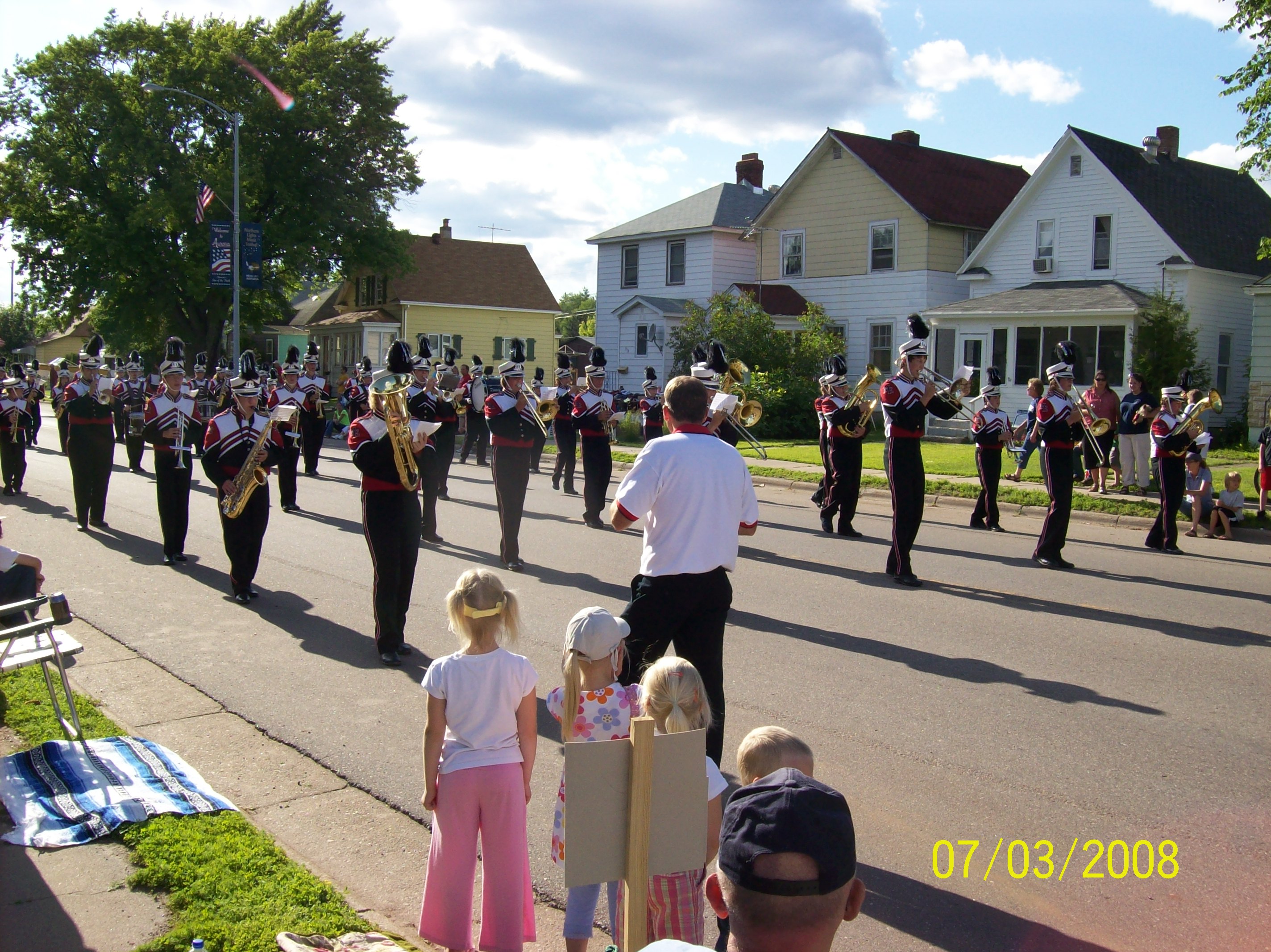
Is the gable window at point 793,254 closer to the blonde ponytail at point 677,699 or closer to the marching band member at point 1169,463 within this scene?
the marching band member at point 1169,463

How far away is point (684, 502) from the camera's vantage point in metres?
5.11

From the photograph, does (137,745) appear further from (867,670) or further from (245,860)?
(867,670)

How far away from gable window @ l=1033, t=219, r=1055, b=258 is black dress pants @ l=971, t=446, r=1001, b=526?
17.2 meters

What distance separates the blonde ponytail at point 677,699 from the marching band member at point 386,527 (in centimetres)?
425

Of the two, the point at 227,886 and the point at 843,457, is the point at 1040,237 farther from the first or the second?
the point at 227,886

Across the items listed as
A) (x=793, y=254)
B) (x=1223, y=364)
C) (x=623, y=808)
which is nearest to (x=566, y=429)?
(x=623, y=808)

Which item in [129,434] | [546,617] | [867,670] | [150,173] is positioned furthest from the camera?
[150,173]

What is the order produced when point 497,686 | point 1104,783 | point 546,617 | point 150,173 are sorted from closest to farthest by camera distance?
point 497,686
point 1104,783
point 546,617
point 150,173

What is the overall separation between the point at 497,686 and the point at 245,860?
134cm

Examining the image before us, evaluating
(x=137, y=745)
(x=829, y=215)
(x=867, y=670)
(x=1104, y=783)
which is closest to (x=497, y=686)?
(x=137, y=745)

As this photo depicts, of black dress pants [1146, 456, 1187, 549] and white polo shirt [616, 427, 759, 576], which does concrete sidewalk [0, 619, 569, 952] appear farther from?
black dress pants [1146, 456, 1187, 549]

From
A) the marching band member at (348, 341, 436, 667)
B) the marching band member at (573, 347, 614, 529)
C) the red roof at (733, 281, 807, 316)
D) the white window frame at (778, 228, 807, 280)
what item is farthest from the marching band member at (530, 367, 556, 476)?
the white window frame at (778, 228, 807, 280)

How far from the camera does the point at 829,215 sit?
1334 inches

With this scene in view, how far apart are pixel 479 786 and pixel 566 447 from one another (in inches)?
543
